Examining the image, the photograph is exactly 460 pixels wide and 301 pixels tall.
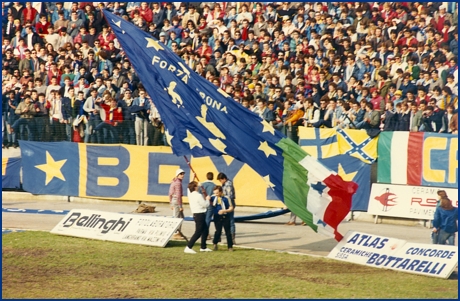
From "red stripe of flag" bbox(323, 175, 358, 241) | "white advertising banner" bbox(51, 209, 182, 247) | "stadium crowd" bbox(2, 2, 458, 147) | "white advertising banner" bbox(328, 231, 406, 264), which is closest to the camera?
"white advertising banner" bbox(328, 231, 406, 264)

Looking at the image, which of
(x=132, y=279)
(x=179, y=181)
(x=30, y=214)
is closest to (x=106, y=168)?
(x=30, y=214)

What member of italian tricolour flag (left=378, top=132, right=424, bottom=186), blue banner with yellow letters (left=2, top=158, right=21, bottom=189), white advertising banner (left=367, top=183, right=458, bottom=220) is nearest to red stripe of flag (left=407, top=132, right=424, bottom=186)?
italian tricolour flag (left=378, top=132, right=424, bottom=186)

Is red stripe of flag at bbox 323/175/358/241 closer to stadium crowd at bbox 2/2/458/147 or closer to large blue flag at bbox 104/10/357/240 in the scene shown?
large blue flag at bbox 104/10/357/240

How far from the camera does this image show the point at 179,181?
72.9 ft

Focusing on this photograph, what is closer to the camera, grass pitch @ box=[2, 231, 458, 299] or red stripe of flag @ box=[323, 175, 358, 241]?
grass pitch @ box=[2, 231, 458, 299]

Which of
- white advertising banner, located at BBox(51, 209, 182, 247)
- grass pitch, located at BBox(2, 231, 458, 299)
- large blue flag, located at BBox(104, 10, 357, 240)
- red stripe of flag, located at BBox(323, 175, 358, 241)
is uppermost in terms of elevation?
large blue flag, located at BBox(104, 10, 357, 240)

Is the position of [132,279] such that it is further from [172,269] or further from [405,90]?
[405,90]

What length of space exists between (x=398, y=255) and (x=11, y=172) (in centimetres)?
1585

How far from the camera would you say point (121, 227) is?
22.0 metres

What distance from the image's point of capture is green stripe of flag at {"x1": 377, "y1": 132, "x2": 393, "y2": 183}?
25.5 meters

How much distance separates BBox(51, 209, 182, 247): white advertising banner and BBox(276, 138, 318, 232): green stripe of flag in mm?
2826

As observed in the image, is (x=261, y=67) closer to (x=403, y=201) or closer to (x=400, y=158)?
(x=400, y=158)

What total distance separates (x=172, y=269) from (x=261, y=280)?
2.14m

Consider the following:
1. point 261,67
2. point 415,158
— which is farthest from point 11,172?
point 415,158
